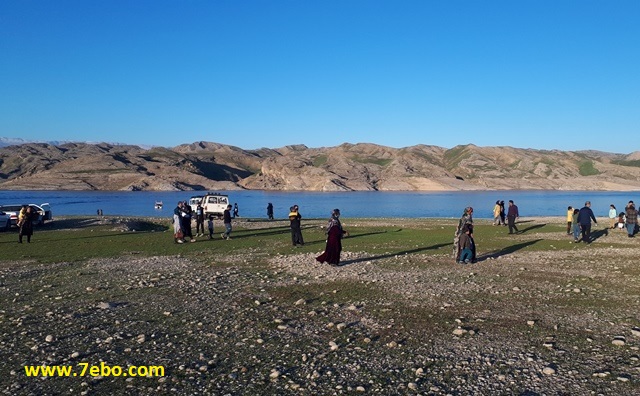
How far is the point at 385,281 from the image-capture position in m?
15.6

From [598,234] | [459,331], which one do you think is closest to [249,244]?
[459,331]

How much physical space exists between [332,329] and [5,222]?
117 ft

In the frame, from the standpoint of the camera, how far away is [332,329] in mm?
10344

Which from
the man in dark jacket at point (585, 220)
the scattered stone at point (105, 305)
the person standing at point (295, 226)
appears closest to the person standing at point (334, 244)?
the person standing at point (295, 226)

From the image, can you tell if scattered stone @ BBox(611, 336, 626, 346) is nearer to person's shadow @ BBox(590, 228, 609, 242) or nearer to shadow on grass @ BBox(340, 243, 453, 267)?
shadow on grass @ BBox(340, 243, 453, 267)

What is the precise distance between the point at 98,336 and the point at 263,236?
73.0 ft

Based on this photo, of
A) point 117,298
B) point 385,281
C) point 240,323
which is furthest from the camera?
point 385,281

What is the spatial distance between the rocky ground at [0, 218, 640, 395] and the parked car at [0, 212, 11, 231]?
881 inches

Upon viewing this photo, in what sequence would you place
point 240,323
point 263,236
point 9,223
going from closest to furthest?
point 240,323
point 263,236
point 9,223

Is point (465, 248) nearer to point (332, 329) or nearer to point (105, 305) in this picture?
point (332, 329)

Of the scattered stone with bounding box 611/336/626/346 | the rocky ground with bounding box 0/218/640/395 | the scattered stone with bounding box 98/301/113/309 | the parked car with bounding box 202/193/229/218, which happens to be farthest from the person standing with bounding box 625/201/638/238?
the parked car with bounding box 202/193/229/218

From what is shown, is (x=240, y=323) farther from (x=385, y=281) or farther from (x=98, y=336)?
(x=385, y=281)

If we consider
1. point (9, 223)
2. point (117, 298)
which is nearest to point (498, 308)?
point (117, 298)

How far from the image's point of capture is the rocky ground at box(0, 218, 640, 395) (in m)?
7.57
